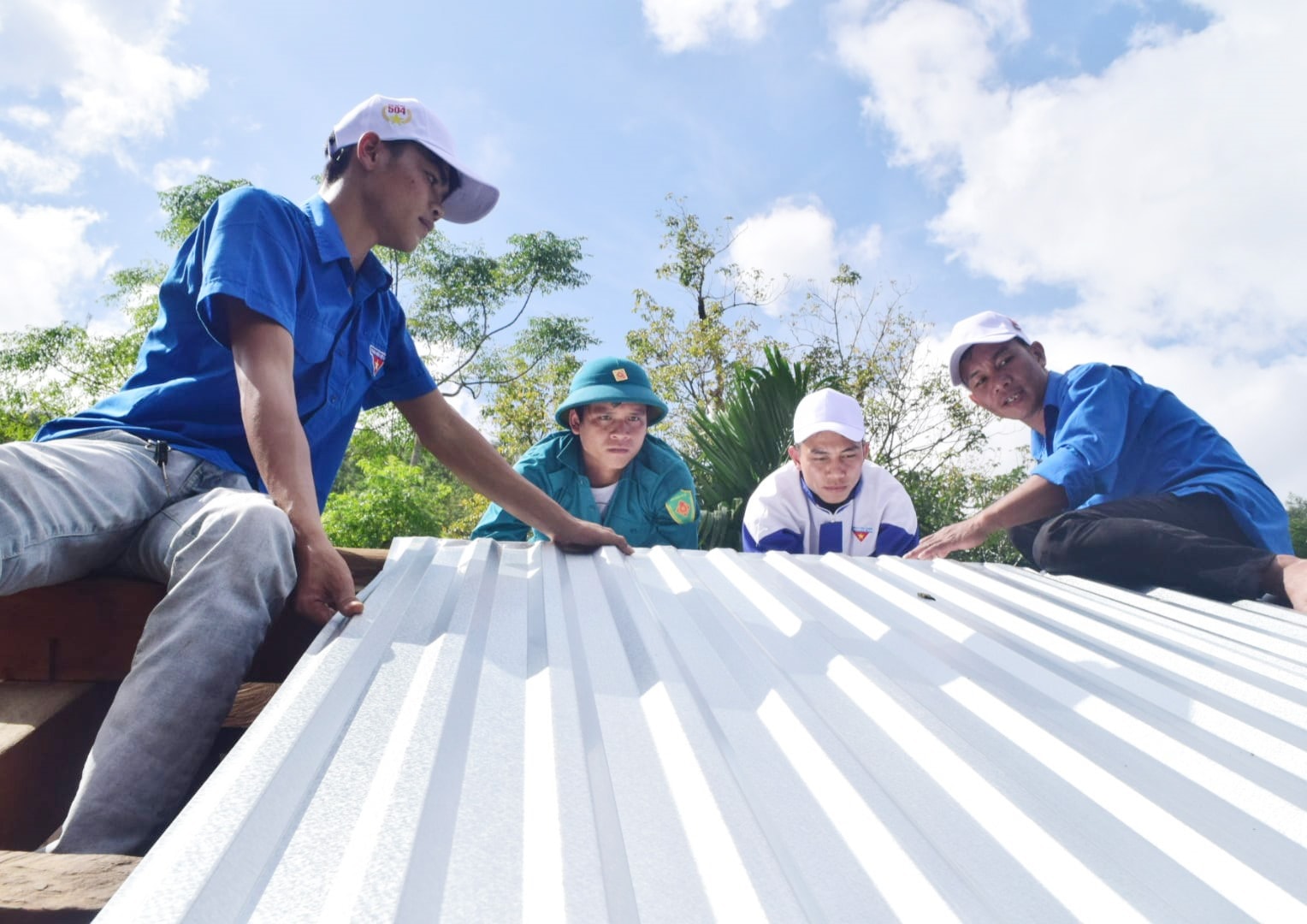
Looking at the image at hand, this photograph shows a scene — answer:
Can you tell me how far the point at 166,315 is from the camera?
1.85 m

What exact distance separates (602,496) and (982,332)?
1747mm

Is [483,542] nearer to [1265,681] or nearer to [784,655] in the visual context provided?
[784,655]

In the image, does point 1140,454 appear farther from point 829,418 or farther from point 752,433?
point 752,433

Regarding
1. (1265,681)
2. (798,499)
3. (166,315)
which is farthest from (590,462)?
(1265,681)

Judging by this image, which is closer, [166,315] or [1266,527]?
[166,315]

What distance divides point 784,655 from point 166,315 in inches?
63.0

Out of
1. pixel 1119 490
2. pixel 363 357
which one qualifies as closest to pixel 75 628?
pixel 363 357

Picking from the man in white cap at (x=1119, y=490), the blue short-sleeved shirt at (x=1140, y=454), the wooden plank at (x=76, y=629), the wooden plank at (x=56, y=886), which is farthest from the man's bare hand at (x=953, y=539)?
the wooden plank at (x=56, y=886)

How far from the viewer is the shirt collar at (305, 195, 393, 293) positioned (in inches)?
78.6

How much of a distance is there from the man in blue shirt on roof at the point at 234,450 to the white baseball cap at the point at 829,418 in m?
1.57

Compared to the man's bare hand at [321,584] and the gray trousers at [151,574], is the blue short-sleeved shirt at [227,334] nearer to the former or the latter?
the gray trousers at [151,574]

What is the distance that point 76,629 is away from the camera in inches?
59.2

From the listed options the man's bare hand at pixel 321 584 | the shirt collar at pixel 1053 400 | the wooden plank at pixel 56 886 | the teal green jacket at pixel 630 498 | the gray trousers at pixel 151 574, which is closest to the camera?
the wooden plank at pixel 56 886

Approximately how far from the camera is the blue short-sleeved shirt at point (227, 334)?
1.69m
